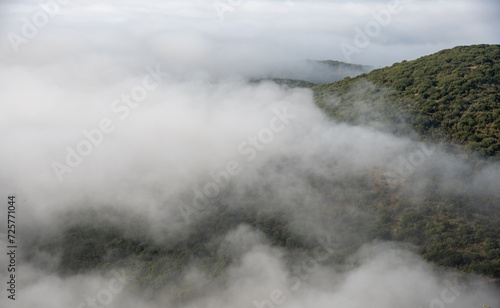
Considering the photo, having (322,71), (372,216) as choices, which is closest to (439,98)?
(372,216)

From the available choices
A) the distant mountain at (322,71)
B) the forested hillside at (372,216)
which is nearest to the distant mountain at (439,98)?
the forested hillside at (372,216)

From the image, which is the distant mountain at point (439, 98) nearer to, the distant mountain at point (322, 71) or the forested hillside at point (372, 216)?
the forested hillside at point (372, 216)

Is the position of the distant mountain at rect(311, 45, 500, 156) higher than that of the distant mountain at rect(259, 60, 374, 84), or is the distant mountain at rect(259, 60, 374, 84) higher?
the distant mountain at rect(259, 60, 374, 84)

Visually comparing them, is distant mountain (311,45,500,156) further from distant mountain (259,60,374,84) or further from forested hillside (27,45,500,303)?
distant mountain (259,60,374,84)

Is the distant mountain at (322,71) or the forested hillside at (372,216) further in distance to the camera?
the distant mountain at (322,71)

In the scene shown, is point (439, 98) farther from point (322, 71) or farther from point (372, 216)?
point (322, 71)

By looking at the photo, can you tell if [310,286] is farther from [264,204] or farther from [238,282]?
[264,204]

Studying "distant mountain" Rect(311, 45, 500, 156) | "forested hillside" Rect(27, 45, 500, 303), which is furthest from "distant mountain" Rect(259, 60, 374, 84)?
"forested hillside" Rect(27, 45, 500, 303)

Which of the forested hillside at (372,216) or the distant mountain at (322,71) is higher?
the distant mountain at (322,71)
